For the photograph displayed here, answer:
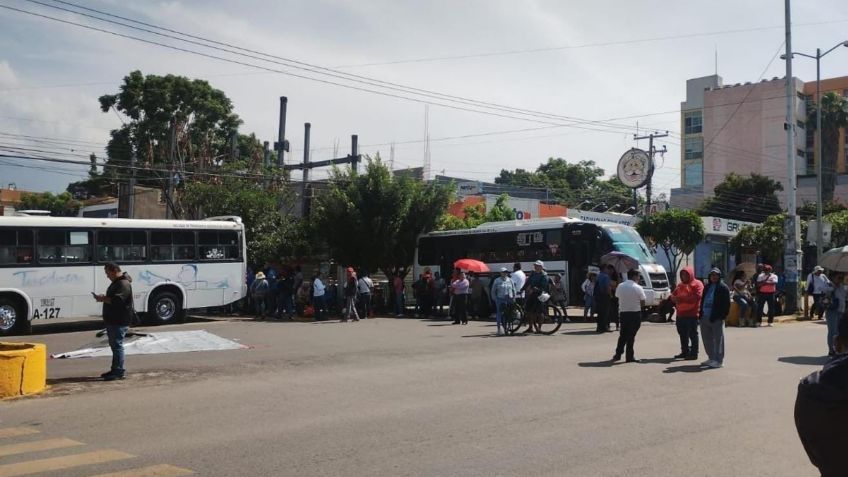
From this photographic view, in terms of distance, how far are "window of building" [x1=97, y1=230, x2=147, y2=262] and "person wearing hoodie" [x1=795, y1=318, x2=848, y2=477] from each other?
846 inches

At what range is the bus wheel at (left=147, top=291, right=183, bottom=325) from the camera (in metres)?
23.0

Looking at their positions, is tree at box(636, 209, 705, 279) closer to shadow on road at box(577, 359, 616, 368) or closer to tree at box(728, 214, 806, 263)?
tree at box(728, 214, 806, 263)

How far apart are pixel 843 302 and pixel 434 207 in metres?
17.5

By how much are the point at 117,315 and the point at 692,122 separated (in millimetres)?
82793

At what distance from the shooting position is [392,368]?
1265 centimetres

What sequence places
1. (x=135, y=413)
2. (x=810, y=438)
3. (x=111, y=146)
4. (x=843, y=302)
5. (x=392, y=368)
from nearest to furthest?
(x=810, y=438) → (x=135, y=413) → (x=392, y=368) → (x=843, y=302) → (x=111, y=146)

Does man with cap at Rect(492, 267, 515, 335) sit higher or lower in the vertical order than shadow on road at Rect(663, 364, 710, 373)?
higher

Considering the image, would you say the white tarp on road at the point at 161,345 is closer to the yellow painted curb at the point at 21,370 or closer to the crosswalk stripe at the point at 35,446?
the yellow painted curb at the point at 21,370

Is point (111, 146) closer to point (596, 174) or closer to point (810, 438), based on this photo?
point (810, 438)

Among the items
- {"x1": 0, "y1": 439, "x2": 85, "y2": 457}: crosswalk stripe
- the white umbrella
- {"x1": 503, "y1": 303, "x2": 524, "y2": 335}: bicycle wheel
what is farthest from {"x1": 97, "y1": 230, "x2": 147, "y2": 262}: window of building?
the white umbrella

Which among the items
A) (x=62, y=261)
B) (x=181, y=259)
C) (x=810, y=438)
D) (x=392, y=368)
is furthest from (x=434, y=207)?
(x=810, y=438)

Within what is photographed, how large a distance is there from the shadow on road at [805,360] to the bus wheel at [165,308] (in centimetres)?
1705

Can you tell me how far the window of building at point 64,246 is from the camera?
20781 mm

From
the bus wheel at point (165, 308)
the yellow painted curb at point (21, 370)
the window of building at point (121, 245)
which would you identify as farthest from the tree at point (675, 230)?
the yellow painted curb at point (21, 370)
